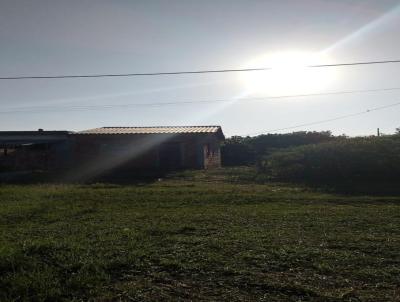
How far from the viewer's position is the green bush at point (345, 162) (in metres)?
22.8

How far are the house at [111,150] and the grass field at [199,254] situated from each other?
17.9 metres

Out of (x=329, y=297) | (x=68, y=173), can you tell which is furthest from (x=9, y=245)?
(x=68, y=173)

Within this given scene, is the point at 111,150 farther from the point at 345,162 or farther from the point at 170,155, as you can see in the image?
the point at 345,162

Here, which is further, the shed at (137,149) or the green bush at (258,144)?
the green bush at (258,144)

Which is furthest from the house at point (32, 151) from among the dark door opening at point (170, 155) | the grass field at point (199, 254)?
the grass field at point (199, 254)

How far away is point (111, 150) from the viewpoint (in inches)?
1218

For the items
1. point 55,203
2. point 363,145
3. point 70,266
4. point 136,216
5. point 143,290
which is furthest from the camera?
point 363,145

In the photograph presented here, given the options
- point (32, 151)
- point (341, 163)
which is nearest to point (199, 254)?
point (341, 163)

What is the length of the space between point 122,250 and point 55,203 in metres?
7.04

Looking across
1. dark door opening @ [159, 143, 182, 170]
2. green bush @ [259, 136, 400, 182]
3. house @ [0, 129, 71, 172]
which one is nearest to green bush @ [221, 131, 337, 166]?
dark door opening @ [159, 143, 182, 170]

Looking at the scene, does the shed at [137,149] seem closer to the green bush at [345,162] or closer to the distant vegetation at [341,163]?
the distant vegetation at [341,163]

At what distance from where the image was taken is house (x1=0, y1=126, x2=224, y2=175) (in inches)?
1199

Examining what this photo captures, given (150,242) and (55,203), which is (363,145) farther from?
(150,242)

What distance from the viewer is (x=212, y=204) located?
13773 millimetres
